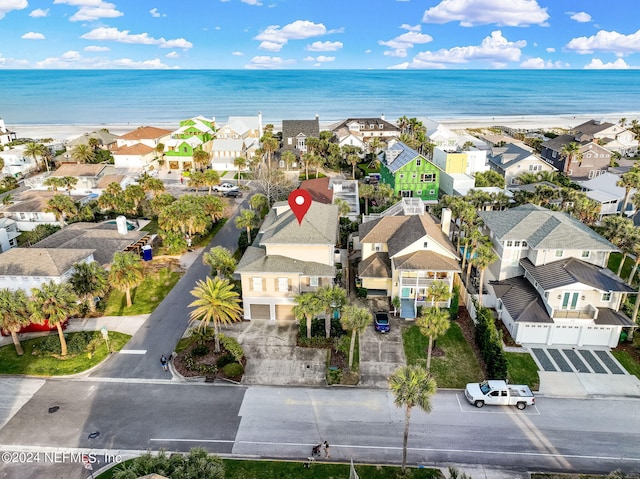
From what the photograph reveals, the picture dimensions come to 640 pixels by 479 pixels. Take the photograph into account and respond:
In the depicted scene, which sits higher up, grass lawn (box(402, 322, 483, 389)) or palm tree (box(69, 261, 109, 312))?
palm tree (box(69, 261, 109, 312))

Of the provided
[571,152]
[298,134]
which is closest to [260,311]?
[571,152]

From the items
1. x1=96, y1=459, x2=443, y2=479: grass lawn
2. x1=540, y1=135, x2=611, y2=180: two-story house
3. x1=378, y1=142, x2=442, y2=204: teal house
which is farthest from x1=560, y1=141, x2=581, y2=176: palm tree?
x1=96, y1=459, x2=443, y2=479: grass lawn

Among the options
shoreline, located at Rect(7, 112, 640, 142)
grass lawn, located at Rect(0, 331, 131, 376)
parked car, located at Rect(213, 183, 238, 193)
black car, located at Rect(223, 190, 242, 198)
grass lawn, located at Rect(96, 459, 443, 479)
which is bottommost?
grass lawn, located at Rect(96, 459, 443, 479)

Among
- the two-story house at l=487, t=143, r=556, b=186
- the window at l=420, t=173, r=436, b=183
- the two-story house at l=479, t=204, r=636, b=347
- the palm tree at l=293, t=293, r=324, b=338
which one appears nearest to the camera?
the palm tree at l=293, t=293, r=324, b=338

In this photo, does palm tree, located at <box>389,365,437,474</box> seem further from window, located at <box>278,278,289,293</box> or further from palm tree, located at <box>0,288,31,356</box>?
palm tree, located at <box>0,288,31,356</box>

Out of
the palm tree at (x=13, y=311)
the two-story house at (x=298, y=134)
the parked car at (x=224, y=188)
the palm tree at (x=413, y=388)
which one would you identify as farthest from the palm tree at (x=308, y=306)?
the two-story house at (x=298, y=134)

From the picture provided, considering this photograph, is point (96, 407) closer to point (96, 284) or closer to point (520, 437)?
point (96, 284)
